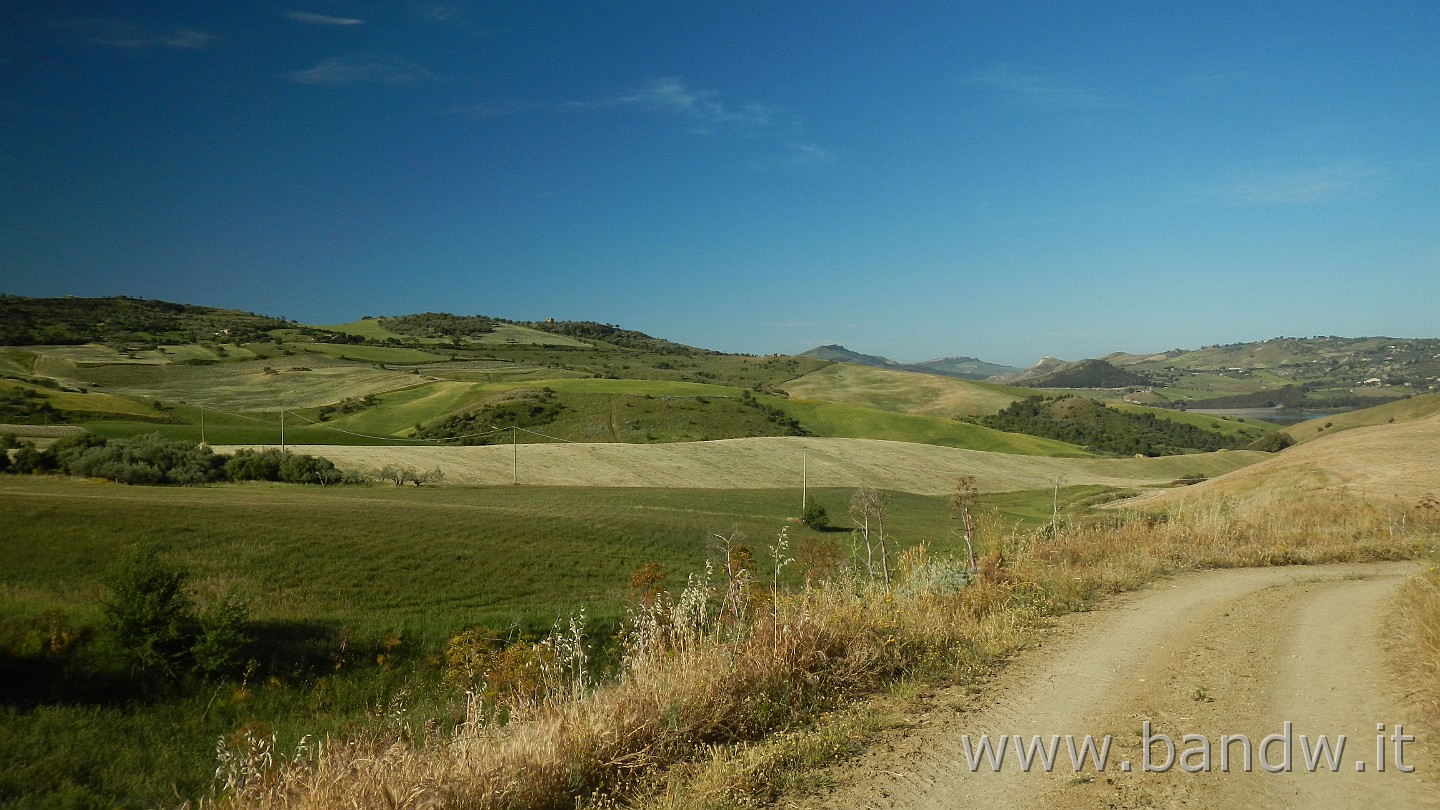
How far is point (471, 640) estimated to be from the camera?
15.1m

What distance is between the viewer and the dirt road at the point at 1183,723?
4516 millimetres

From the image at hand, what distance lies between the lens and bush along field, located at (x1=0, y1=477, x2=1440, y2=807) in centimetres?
511

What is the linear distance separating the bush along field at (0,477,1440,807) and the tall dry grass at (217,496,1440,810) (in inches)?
1.0

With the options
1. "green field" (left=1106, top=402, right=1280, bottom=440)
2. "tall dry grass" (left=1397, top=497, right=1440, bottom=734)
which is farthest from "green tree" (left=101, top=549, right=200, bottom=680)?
"green field" (left=1106, top=402, right=1280, bottom=440)

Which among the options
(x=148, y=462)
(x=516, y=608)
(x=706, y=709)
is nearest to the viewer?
(x=706, y=709)

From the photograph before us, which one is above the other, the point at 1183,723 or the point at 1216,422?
the point at 1183,723

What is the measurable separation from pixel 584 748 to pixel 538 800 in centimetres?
43

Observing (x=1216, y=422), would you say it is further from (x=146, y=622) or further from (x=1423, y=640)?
(x=146, y=622)

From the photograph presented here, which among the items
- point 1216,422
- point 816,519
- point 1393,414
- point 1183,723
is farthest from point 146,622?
point 1216,422

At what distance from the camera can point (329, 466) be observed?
44000 mm

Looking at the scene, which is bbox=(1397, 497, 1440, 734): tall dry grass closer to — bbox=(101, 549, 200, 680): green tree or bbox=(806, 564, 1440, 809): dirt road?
bbox=(806, 564, 1440, 809): dirt road

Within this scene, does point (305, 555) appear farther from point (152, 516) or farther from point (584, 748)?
point (584, 748)

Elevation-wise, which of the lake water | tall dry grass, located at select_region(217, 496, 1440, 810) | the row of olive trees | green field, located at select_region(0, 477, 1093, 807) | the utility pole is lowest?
the utility pole

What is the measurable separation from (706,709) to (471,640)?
10.8m
